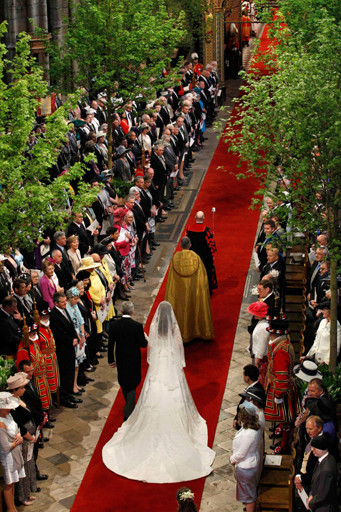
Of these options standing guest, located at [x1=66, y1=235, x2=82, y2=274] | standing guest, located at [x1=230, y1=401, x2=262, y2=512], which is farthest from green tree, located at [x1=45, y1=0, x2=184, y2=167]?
standing guest, located at [x1=230, y1=401, x2=262, y2=512]

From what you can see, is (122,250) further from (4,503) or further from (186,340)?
(4,503)

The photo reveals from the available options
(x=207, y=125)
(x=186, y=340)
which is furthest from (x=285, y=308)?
(x=207, y=125)

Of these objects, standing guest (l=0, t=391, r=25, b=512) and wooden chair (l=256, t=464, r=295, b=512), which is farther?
standing guest (l=0, t=391, r=25, b=512)

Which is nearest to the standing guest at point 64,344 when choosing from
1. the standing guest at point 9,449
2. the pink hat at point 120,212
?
the standing guest at point 9,449

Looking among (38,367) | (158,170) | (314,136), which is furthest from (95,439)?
(158,170)

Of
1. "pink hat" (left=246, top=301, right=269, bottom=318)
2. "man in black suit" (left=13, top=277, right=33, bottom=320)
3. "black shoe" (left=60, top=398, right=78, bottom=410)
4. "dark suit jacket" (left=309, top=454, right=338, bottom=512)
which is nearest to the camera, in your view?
"dark suit jacket" (left=309, top=454, right=338, bottom=512)

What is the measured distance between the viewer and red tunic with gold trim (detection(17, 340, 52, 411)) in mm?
11133

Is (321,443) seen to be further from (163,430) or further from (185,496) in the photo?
(163,430)

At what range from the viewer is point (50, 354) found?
38.6 ft

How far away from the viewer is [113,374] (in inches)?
526

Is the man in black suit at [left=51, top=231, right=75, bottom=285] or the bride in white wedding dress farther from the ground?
the man in black suit at [left=51, top=231, right=75, bottom=285]

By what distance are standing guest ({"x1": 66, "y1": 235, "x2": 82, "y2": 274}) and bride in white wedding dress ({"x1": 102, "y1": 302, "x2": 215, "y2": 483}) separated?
311cm

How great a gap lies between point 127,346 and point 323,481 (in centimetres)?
383

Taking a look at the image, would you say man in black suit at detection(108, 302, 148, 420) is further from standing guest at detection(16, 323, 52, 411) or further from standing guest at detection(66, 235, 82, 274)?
standing guest at detection(66, 235, 82, 274)
